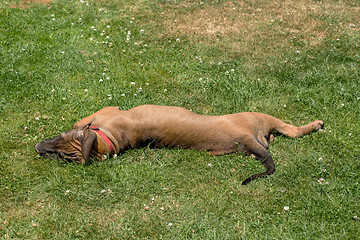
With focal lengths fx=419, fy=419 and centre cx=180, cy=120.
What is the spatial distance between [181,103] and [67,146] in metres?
2.11

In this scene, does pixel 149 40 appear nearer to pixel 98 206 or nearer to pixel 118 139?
pixel 118 139

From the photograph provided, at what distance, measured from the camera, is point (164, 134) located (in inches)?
216

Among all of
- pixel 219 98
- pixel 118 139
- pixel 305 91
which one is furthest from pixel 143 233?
pixel 305 91

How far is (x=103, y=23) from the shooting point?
8828 millimetres

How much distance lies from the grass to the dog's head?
11 centimetres

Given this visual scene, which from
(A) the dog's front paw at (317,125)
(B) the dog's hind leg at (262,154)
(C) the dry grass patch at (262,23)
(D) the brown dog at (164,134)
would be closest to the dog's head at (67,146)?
(D) the brown dog at (164,134)

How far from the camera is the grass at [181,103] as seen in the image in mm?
4570

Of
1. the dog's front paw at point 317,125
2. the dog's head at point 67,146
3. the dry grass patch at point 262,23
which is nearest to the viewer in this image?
the dog's head at point 67,146

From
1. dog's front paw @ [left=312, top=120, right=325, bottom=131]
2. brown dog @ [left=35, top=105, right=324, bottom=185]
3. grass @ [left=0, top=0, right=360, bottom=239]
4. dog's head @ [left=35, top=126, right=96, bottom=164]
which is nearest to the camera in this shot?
grass @ [left=0, top=0, right=360, bottom=239]

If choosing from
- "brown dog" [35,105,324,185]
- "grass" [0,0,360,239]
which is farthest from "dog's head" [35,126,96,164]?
"grass" [0,0,360,239]

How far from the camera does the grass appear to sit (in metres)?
4.57

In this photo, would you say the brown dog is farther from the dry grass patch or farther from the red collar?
the dry grass patch

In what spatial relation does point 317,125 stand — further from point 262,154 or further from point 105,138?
point 105,138

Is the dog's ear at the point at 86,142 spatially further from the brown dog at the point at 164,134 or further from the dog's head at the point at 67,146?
the brown dog at the point at 164,134
